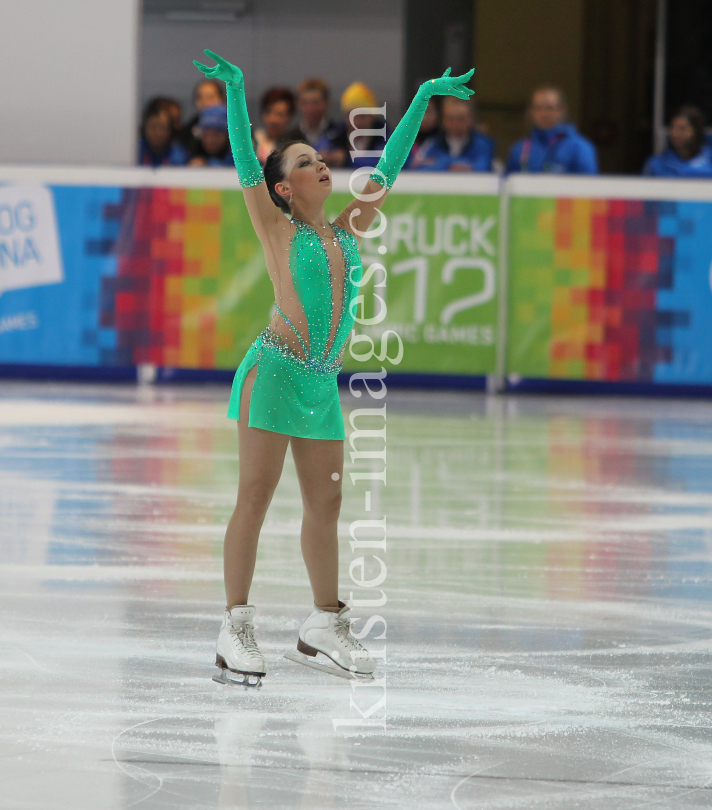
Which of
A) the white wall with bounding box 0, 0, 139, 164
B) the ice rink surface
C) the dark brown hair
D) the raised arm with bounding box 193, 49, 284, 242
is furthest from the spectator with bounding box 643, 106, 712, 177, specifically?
the raised arm with bounding box 193, 49, 284, 242

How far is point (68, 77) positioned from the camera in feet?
33.7

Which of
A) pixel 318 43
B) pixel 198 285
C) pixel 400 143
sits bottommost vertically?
pixel 198 285

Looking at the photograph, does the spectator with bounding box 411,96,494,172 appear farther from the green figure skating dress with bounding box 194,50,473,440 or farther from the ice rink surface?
the green figure skating dress with bounding box 194,50,473,440

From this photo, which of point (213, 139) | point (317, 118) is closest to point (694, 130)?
point (317, 118)

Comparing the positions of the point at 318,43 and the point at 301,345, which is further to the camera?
the point at 318,43

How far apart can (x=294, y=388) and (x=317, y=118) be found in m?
6.86

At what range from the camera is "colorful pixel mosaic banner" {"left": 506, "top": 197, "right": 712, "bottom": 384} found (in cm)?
940

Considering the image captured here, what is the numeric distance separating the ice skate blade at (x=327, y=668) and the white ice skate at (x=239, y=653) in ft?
0.51

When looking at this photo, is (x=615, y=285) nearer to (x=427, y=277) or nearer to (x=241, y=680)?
(x=427, y=277)

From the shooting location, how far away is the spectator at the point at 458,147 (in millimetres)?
9633

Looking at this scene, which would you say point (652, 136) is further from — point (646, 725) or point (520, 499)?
point (646, 725)

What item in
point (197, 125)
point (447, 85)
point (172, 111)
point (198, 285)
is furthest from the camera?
point (197, 125)

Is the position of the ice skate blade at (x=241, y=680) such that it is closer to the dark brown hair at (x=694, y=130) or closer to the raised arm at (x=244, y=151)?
the raised arm at (x=244, y=151)

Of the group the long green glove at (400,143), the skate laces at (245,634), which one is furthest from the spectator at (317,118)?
the skate laces at (245,634)
